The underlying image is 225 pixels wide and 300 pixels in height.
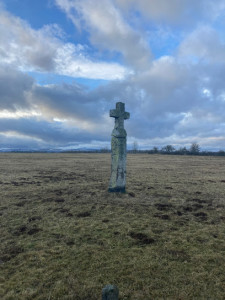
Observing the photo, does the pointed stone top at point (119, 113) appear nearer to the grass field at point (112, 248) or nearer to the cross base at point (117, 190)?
the cross base at point (117, 190)

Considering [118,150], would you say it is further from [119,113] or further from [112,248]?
[112,248]

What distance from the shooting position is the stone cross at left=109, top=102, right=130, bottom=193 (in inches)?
543

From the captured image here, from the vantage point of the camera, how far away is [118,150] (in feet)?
45.2

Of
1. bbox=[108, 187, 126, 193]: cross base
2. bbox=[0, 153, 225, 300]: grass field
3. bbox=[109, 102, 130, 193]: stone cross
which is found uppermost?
bbox=[109, 102, 130, 193]: stone cross

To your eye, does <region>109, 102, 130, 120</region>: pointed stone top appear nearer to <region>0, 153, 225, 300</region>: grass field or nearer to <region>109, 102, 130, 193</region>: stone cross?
<region>109, 102, 130, 193</region>: stone cross

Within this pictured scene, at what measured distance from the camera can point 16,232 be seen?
7805 mm

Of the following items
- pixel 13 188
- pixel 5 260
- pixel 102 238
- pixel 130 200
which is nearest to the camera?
pixel 5 260

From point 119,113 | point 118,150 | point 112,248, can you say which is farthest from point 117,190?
point 112,248

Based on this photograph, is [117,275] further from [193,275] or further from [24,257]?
[24,257]

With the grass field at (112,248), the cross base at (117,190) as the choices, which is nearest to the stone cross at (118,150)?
the cross base at (117,190)

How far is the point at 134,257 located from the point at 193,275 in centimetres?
168

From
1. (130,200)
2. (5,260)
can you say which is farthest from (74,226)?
(130,200)

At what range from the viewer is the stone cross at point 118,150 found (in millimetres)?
13781

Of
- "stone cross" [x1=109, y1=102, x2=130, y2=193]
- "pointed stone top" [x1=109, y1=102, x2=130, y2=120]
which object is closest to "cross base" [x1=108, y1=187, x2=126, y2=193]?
"stone cross" [x1=109, y1=102, x2=130, y2=193]
